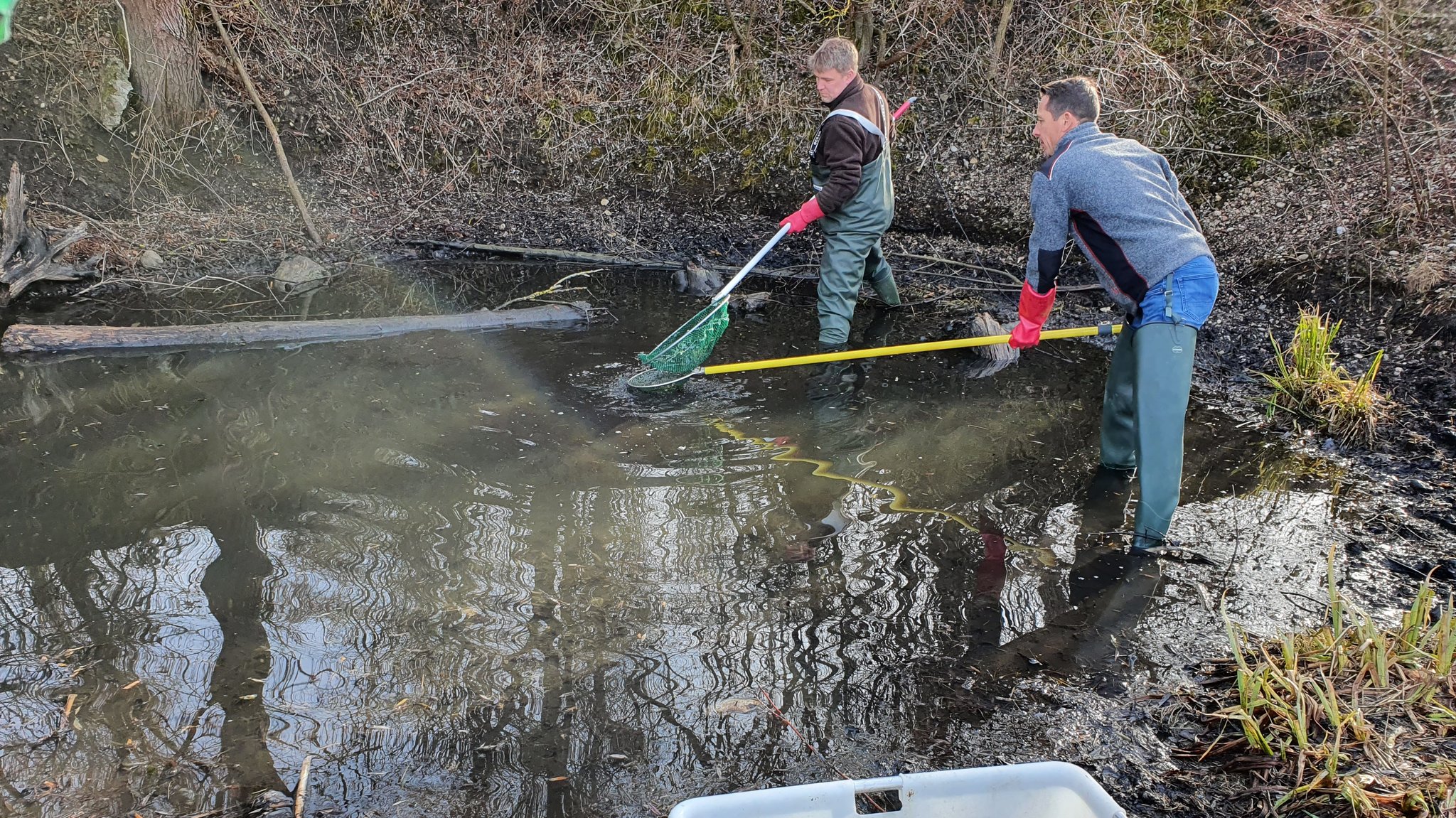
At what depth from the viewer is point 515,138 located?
8.70 metres

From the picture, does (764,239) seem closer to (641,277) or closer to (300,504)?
(641,277)

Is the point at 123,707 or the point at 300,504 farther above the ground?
the point at 300,504

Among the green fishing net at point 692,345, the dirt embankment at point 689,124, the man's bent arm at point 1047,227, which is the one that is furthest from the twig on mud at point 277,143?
the man's bent arm at point 1047,227

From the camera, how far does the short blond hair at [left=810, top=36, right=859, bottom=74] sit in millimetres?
5445

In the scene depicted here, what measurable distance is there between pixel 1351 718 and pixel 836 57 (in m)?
4.35

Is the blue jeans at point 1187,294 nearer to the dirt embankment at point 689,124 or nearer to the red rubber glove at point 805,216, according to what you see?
the red rubber glove at point 805,216

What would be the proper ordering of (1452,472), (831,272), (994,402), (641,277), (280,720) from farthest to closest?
(641,277) → (831,272) → (994,402) → (1452,472) → (280,720)

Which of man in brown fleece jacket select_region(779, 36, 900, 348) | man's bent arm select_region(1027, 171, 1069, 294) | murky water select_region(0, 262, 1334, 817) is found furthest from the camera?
man in brown fleece jacket select_region(779, 36, 900, 348)

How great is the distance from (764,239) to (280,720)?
235 inches

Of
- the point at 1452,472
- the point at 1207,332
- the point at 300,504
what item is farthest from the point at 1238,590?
the point at 300,504

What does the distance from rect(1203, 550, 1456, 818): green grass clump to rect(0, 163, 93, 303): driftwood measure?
8.10m

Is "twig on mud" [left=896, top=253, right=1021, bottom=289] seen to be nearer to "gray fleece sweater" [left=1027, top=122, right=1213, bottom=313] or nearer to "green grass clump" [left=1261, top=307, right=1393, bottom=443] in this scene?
"green grass clump" [left=1261, top=307, right=1393, bottom=443]

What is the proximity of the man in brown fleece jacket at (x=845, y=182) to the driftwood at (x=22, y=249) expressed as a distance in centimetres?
568

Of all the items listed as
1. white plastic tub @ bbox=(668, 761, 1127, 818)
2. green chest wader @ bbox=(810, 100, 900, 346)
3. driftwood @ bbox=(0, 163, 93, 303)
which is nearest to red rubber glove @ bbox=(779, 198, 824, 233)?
green chest wader @ bbox=(810, 100, 900, 346)
